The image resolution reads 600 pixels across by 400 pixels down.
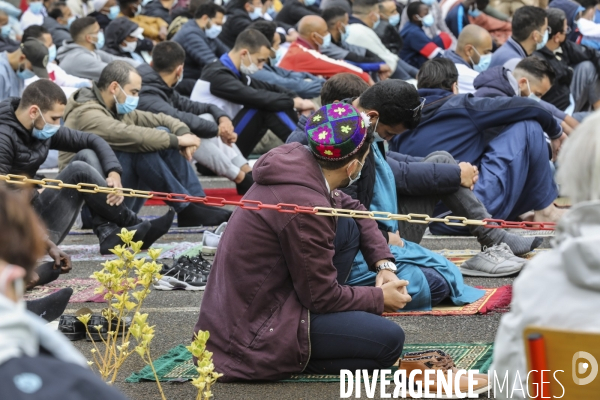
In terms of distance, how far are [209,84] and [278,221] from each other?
23.5 ft

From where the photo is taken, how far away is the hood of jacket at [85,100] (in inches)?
359

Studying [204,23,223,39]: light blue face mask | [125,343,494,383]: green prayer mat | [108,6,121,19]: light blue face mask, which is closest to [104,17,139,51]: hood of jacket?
[204,23,223,39]: light blue face mask

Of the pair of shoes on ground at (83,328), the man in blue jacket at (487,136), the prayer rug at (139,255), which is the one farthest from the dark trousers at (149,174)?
the pair of shoes on ground at (83,328)

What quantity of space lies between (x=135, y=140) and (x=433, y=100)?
2.55 m

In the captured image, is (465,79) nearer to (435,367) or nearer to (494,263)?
(494,263)

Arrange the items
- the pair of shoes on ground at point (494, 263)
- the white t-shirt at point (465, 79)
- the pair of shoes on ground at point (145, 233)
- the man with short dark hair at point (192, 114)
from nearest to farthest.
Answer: the pair of shoes on ground at point (494, 263), the pair of shoes on ground at point (145, 233), the man with short dark hair at point (192, 114), the white t-shirt at point (465, 79)

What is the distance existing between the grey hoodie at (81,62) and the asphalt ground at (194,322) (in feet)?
15.9

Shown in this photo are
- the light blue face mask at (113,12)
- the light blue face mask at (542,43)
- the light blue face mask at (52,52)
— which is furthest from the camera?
the light blue face mask at (113,12)

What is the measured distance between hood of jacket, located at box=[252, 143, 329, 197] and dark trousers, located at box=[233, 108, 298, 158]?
6945mm

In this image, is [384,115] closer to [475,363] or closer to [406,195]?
[406,195]

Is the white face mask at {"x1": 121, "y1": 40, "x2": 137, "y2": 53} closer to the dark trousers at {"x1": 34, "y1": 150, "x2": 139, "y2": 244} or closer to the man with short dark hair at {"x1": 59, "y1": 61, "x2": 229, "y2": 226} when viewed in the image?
the man with short dark hair at {"x1": 59, "y1": 61, "x2": 229, "y2": 226}

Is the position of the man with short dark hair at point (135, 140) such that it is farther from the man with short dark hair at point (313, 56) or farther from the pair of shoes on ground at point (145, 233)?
the man with short dark hair at point (313, 56)

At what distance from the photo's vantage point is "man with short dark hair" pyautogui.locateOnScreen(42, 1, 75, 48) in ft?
46.6

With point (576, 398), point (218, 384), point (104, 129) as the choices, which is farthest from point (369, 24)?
point (576, 398)
